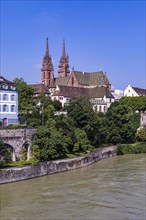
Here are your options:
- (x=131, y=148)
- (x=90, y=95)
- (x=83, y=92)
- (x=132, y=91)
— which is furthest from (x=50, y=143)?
(x=132, y=91)

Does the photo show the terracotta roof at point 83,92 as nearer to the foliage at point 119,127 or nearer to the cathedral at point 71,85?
the cathedral at point 71,85

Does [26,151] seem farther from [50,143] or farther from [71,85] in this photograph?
[71,85]

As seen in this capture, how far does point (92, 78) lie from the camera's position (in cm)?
9312

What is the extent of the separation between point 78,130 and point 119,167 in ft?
27.0

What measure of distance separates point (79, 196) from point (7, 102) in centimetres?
2208

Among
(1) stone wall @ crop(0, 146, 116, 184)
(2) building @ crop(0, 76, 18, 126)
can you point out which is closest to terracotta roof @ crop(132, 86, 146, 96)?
(2) building @ crop(0, 76, 18, 126)

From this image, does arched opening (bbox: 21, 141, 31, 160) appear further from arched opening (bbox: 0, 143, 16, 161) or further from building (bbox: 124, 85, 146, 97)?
building (bbox: 124, 85, 146, 97)

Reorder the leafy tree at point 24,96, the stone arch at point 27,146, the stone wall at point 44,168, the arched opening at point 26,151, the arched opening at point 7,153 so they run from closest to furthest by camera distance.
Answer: the stone wall at point 44,168
the arched opening at point 7,153
the arched opening at point 26,151
the stone arch at point 27,146
the leafy tree at point 24,96

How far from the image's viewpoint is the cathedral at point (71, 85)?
259ft

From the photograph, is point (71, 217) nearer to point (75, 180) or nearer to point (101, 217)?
point (101, 217)

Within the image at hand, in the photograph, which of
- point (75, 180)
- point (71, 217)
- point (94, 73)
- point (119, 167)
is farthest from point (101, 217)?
point (94, 73)

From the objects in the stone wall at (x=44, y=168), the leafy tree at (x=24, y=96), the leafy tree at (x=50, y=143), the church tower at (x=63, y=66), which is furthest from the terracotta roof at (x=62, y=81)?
the leafy tree at (x=50, y=143)

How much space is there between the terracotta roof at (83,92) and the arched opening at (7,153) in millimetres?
40804

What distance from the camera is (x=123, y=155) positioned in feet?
162
